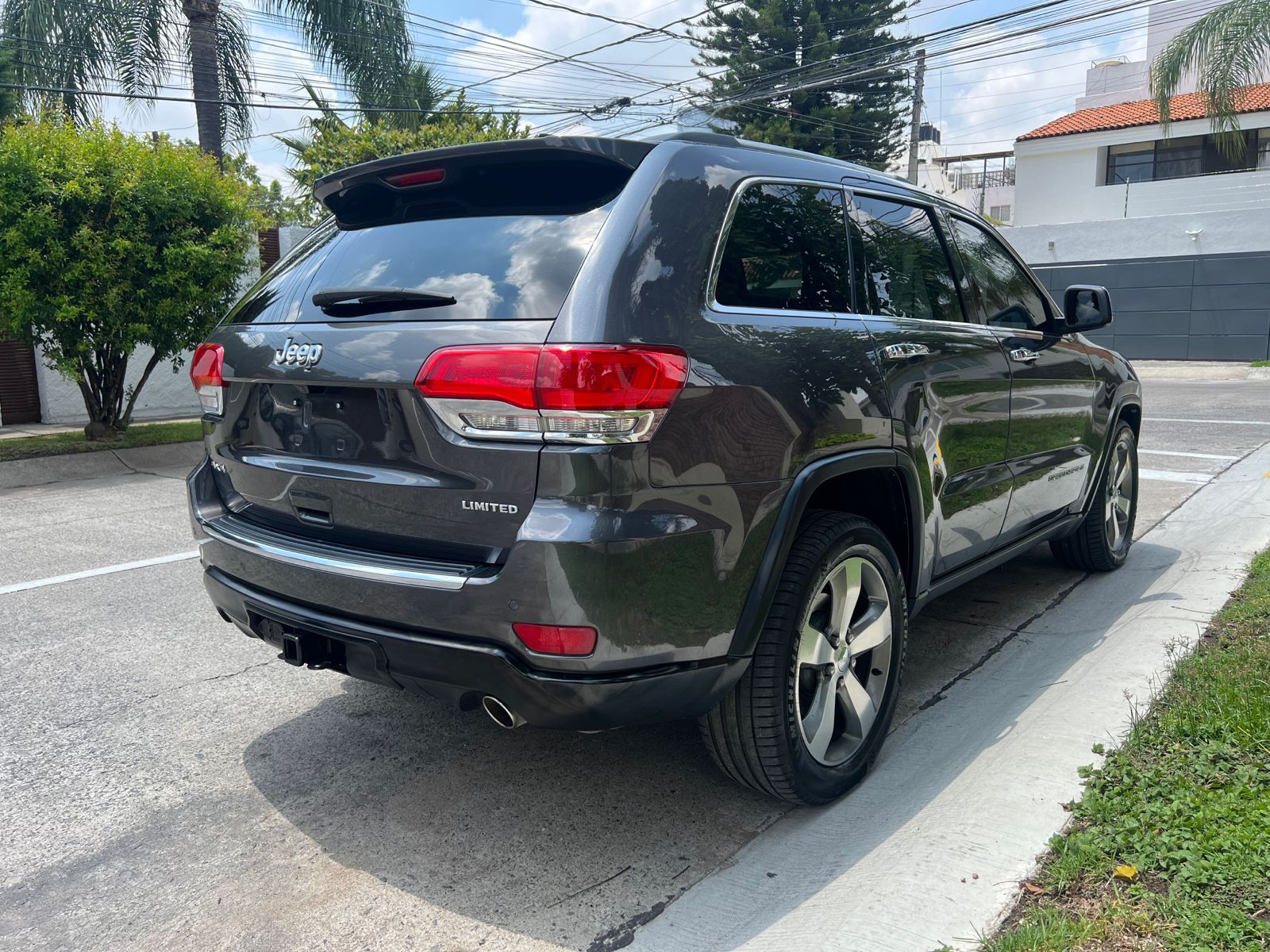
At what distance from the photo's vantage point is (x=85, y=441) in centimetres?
1060

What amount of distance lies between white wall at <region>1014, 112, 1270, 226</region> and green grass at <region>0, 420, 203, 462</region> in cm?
2565

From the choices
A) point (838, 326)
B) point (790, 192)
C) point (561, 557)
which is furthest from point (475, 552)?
point (790, 192)

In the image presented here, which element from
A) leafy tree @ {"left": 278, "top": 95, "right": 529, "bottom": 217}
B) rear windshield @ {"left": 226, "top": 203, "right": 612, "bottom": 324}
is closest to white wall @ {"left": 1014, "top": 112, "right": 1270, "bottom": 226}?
leafy tree @ {"left": 278, "top": 95, "right": 529, "bottom": 217}

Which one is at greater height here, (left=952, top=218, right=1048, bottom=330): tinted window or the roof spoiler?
the roof spoiler

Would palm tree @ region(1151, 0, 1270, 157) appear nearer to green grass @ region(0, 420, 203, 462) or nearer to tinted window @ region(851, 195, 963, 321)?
tinted window @ region(851, 195, 963, 321)

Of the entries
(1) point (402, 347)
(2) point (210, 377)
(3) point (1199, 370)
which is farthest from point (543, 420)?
(3) point (1199, 370)

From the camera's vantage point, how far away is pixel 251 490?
3004mm

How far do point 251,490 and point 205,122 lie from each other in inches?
653

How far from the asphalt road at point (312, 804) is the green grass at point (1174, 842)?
2.66 ft

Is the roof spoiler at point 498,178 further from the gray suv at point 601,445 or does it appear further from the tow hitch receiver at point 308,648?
the tow hitch receiver at point 308,648

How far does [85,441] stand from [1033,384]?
9736 mm

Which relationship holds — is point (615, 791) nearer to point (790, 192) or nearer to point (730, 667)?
point (730, 667)

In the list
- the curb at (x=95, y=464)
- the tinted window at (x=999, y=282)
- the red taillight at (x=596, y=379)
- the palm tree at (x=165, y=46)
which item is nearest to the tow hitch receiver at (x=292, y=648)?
the red taillight at (x=596, y=379)

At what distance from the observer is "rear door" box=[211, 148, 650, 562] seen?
242 centimetres
